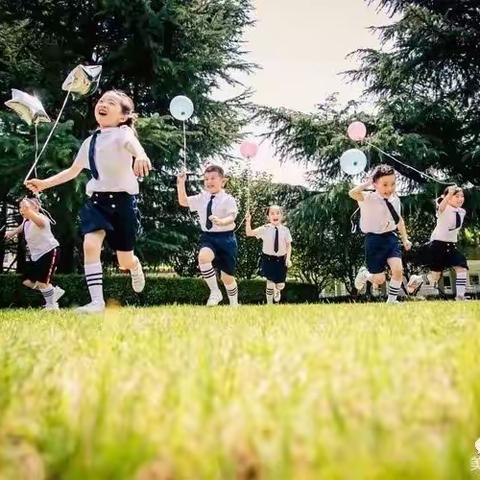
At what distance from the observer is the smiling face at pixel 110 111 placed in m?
6.11

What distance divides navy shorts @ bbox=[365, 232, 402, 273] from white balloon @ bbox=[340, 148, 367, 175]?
5.47ft

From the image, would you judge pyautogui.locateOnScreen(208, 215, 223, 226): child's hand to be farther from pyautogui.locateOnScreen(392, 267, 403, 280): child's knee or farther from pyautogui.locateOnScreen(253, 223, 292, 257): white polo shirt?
pyautogui.locateOnScreen(253, 223, 292, 257): white polo shirt

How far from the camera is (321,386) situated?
1.12 metres

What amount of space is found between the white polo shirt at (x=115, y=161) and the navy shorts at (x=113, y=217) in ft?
0.27

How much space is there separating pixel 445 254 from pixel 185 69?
8.41 m

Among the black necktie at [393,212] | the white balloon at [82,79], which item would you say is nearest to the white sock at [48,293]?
the white balloon at [82,79]

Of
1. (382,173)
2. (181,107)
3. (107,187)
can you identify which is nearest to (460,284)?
(382,173)

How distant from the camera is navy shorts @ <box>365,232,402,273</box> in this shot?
27.3ft

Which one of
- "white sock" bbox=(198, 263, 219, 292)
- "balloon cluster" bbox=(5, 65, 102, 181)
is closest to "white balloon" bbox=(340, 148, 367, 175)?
"white sock" bbox=(198, 263, 219, 292)

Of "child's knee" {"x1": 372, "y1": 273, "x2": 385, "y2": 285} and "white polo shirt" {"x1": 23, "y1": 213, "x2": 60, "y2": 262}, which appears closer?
"child's knee" {"x1": 372, "y1": 273, "x2": 385, "y2": 285}

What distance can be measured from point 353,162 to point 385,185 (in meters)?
1.71

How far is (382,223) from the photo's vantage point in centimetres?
827

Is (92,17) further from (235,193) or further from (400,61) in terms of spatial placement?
(235,193)

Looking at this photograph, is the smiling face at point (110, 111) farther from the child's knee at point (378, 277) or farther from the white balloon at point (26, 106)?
the child's knee at point (378, 277)
